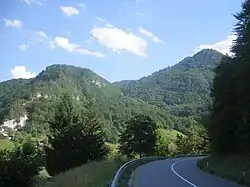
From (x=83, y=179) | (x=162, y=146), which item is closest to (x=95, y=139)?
(x=83, y=179)

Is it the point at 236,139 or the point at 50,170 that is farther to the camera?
the point at 50,170

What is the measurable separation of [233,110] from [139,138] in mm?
56313

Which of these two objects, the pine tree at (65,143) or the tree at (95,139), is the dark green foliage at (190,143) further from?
the pine tree at (65,143)

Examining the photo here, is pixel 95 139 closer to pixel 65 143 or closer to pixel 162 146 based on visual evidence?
pixel 65 143

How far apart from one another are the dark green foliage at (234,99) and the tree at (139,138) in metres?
50.2

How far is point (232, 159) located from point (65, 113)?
39989 mm

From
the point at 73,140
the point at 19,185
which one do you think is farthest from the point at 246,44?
the point at 73,140

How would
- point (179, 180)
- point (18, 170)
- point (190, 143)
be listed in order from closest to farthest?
point (179, 180)
point (18, 170)
point (190, 143)

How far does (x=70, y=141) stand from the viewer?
Answer: 6056cm

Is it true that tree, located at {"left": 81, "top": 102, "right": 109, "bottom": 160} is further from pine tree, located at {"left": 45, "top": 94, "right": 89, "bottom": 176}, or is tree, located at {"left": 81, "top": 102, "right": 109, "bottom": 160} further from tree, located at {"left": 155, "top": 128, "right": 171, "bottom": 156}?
tree, located at {"left": 155, "top": 128, "right": 171, "bottom": 156}

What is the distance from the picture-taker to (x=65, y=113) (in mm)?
67375

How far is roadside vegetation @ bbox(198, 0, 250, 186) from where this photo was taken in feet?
94.8

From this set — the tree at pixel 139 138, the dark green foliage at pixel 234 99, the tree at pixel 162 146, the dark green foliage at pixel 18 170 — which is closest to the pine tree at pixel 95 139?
the dark green foliage at pixel 18 170

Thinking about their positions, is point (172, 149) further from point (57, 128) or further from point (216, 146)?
point (216, 146)
